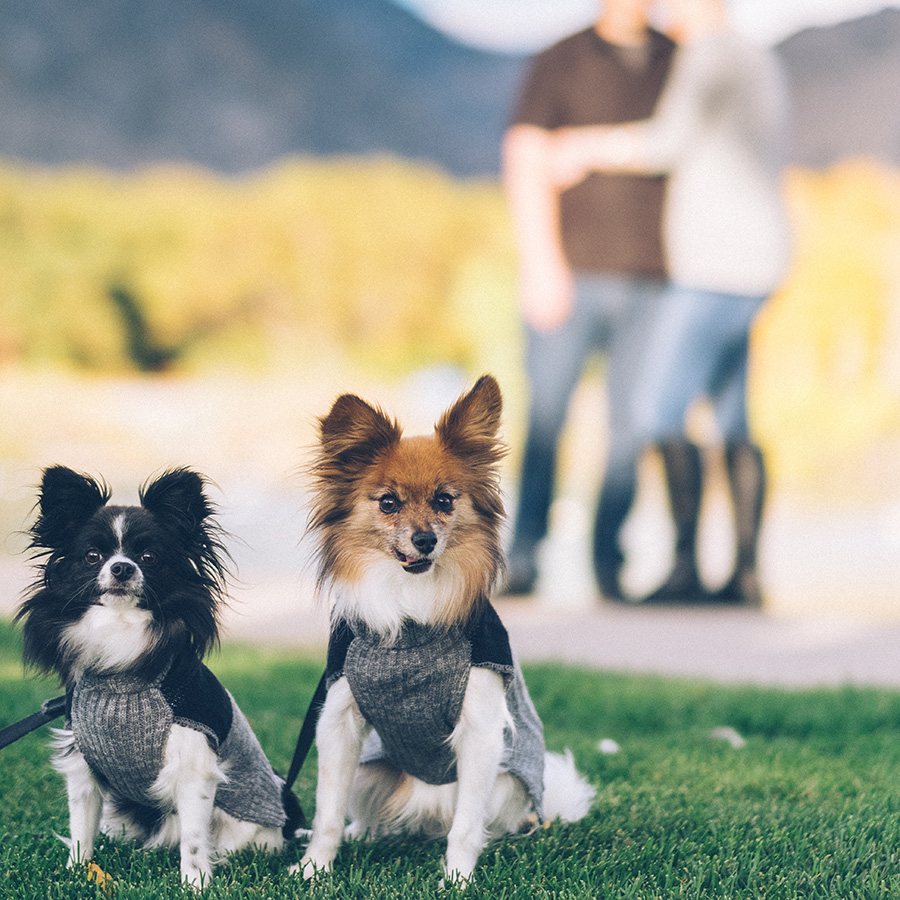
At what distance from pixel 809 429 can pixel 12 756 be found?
359 inches

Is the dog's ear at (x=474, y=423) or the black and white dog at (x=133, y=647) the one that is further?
the dog's ear at (x=474, y=423)

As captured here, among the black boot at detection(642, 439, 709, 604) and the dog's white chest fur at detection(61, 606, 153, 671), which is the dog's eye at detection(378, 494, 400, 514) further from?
the black boot at detection(642, 439, 709, 604)

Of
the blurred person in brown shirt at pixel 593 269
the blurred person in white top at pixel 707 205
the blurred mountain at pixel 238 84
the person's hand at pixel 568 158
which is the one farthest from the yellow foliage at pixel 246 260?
the blurred person in white top at pixel 707 205

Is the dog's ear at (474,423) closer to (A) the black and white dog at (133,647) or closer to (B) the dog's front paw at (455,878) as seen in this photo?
(A) the black and white dog at (133,647)

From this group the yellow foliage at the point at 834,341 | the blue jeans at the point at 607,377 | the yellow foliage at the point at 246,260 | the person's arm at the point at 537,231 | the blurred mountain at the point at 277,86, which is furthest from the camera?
the blurred mountain at the point at 277,86

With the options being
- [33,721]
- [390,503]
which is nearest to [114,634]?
[33,721]

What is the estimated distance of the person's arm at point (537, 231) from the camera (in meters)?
8.85

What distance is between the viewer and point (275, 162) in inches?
456

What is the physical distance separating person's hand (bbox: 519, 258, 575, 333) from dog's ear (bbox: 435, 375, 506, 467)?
6.02 metres

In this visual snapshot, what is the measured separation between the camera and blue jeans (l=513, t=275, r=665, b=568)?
344 inches

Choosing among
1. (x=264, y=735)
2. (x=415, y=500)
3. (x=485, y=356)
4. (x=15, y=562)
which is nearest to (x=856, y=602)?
(x=485, y=356)

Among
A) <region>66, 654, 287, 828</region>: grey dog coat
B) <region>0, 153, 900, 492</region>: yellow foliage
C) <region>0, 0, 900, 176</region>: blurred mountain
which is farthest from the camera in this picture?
<region>0, 0, 900, 176</region>: blurred mountain

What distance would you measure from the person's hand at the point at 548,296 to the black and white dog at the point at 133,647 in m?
6.40

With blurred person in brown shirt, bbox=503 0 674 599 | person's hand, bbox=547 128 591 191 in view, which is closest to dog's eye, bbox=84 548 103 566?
blurred person in brown shirt, bbox=503 0 674 599
